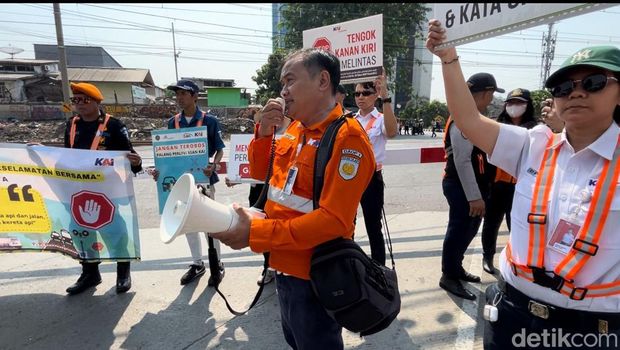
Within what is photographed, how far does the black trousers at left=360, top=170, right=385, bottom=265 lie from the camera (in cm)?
339

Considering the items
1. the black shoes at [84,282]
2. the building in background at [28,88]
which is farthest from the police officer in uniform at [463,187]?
the building in background at [28,88]

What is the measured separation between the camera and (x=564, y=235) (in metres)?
1.33

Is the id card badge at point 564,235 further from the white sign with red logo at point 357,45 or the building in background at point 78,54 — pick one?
the building in background at point 78,54

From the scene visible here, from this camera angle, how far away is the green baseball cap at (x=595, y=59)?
4.07 ft

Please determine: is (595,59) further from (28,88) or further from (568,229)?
(28,88)

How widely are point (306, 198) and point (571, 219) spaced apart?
103cm

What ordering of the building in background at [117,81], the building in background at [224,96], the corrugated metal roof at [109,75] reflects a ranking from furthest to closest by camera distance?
the corrugated metal roof at [109,75], the building in background at [117,81], the building in background at [224,96]

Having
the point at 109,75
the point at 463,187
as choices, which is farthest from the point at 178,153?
the point at 109,75

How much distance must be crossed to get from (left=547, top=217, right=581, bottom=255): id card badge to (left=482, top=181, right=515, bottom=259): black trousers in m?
2.53

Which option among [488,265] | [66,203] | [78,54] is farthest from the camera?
[78,54]

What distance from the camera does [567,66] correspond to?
4.33ft

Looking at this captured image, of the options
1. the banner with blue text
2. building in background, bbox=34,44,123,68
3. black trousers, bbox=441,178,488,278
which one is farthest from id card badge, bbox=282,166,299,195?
building in background, bbox=34,44,123,68

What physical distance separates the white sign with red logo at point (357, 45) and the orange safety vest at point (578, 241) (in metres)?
2.73

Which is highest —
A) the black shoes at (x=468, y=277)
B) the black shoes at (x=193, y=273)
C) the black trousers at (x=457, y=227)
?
the black trousers at (x=457, y=227)
